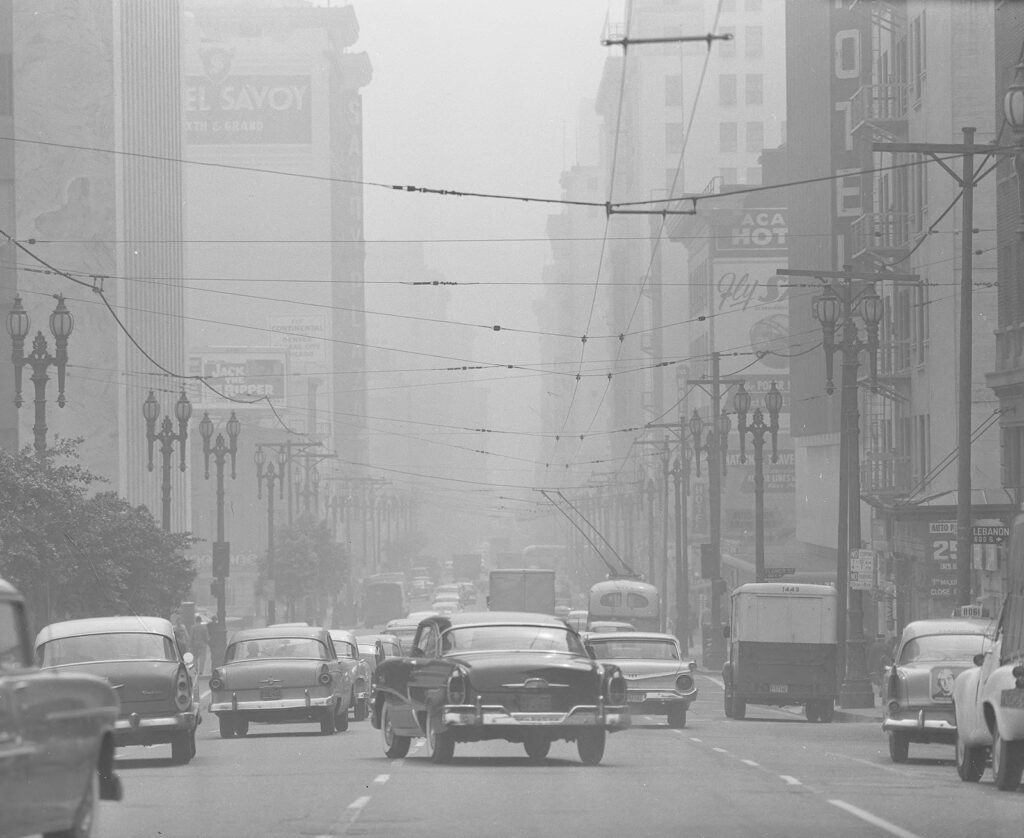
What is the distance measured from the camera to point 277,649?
29.4 m

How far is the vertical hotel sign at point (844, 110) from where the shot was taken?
70562 millimetres

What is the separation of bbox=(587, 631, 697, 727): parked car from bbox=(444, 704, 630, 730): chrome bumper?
36.3ft

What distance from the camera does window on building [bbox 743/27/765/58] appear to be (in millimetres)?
168750

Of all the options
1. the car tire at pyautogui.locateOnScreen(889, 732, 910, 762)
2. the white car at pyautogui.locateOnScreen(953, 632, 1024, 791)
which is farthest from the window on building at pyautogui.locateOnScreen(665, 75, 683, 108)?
the white car at pyautogui.locateOnScreen(953, 632, 1024, 791)

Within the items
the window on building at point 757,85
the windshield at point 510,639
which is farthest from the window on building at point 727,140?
the windshield at point 510,639

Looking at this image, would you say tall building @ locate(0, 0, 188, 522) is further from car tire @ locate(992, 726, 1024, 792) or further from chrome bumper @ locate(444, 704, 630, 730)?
car tire @ locate(992, 726, 1024, 792)

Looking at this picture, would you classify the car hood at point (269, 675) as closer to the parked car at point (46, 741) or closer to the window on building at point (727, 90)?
the parked car at point (46, 741)

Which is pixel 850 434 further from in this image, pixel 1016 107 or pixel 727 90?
pixel 727 90

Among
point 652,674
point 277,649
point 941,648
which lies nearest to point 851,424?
point 652,674

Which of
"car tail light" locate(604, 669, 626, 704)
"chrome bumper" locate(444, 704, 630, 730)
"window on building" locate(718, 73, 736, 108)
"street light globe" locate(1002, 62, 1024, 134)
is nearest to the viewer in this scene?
"chrome bumper" locate(444, 704, 630, 730)

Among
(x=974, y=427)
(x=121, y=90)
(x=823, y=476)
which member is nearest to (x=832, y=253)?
(x=823, y=476)

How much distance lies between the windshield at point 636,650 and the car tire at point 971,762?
14.3m

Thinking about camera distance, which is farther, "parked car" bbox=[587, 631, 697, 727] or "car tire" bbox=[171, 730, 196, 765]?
"parked car" bbox=[587, 631, 697, 727]

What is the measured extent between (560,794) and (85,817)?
578 centimetres
